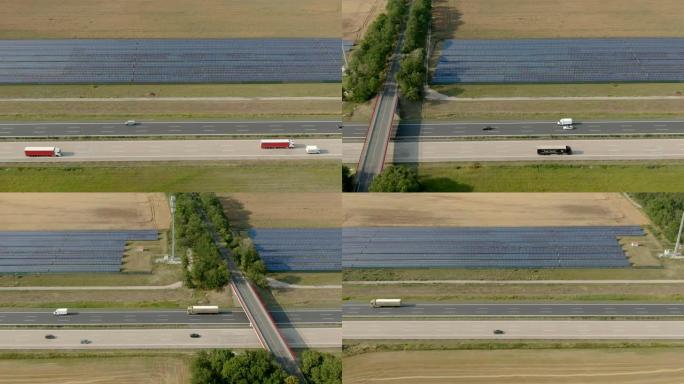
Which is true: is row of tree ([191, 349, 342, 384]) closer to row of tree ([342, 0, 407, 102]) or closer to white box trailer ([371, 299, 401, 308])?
white box trailer ([371, 299, 401, 308])

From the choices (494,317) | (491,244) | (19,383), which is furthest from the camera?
(491,244)

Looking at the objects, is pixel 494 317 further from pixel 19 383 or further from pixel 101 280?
pixel 19 383

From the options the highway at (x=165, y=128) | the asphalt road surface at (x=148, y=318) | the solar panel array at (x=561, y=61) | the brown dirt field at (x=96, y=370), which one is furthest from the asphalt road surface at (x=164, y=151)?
the brown dirt field at (x=96, y=370)

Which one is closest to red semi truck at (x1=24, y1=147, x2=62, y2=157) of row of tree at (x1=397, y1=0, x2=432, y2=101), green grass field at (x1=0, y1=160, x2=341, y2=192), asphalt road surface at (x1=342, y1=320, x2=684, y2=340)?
green grass field at (x1=0, y1=160, x2=341, y2=192)

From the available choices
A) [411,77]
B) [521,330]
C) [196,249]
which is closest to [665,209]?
[521,330]

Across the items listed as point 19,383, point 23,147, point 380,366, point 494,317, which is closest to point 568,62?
Answer: point 494,317
